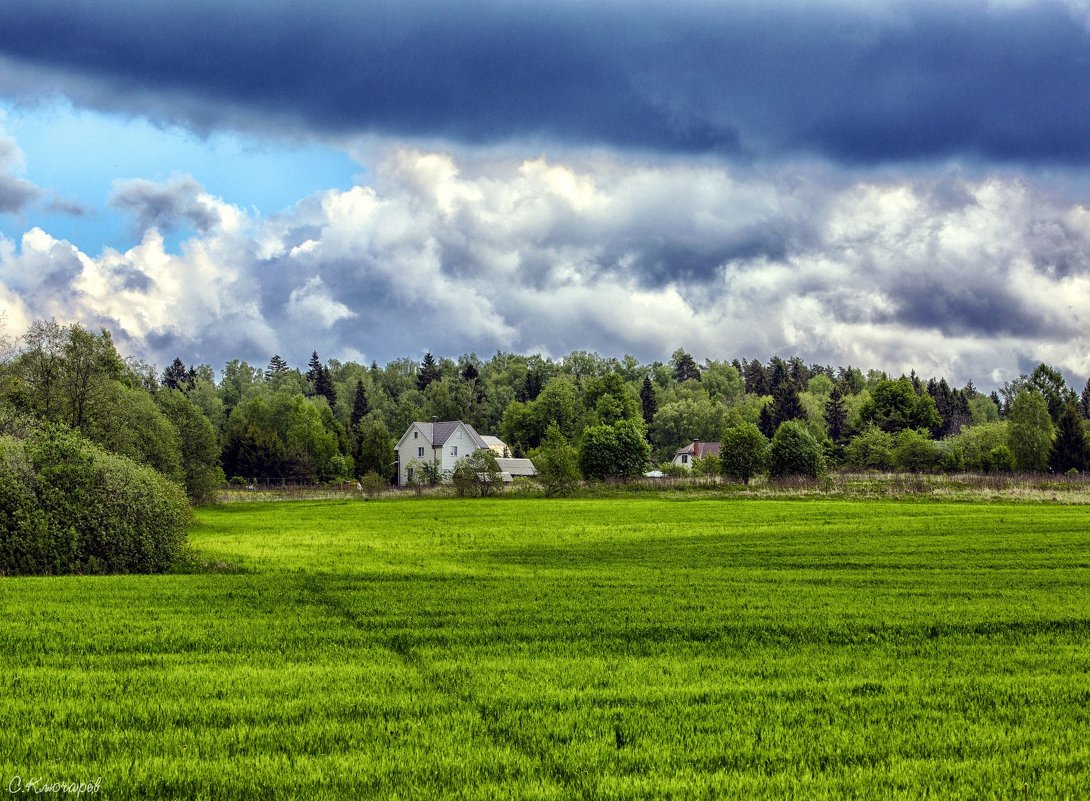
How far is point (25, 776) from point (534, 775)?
5.13 meters

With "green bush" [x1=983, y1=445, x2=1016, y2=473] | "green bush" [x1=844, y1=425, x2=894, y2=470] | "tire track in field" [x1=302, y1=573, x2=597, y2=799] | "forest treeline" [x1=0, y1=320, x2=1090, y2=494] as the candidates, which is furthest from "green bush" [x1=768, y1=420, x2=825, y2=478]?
"tire track in field" [x1=302, y1=573, x2=597, y2=799]

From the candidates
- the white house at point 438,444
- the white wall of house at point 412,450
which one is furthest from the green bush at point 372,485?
the white wall of house at point 412,450

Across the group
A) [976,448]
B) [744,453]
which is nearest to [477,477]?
[744,453]

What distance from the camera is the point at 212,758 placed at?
363 inches

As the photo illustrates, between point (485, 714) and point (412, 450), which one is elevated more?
point (412, 450)

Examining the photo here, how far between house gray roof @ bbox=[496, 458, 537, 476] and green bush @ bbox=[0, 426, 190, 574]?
90.9 metres

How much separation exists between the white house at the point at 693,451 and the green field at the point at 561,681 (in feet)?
376

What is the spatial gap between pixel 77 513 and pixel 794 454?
6118 cm

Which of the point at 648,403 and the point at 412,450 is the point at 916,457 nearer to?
the point at 412,450

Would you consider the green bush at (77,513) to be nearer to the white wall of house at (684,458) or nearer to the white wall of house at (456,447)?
the white wall of house at (456,447)

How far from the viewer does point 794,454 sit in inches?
3024

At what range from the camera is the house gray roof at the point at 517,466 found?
123 m

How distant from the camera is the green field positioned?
8.77m

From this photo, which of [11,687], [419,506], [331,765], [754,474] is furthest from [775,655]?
[754,474]
